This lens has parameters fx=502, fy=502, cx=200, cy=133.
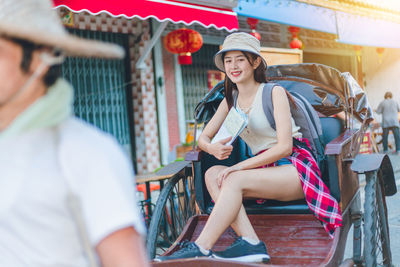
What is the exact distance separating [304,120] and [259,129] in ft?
1.34

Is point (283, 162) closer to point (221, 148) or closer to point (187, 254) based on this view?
point (221, 148)

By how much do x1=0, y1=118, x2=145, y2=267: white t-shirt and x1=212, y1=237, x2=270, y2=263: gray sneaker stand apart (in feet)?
5.63

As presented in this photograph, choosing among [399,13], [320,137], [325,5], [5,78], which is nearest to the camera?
[5,78]

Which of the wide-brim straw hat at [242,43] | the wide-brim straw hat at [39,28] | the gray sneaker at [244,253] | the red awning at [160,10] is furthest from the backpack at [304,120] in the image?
the red awning at [160,10]

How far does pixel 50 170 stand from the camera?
102 centimetres

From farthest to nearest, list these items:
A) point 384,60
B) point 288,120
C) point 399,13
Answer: point 384,60, point 399,13, point 288,120

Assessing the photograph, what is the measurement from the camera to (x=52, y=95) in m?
1.05

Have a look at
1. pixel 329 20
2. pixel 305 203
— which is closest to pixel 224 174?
pixel 305 203

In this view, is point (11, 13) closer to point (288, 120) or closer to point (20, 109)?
point (20, 109)

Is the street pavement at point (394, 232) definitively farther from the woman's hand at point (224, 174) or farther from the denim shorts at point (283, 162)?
the woman's hand at point (224, 174)

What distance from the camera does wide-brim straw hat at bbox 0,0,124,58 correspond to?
3.28 feet

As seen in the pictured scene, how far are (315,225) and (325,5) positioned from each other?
793cm

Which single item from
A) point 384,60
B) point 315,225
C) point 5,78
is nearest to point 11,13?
point 5,78

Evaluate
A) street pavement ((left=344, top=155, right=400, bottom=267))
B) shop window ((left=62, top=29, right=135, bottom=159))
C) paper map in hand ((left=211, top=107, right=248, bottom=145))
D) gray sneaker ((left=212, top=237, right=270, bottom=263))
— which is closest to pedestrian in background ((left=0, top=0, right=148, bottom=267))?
gray sneaker ((left=212, top=237, right=270, bottom=263))
